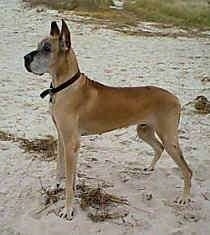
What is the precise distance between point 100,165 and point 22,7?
40.6 ft

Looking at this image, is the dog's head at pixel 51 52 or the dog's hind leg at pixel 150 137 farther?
the dog's hind leg at pixel 150 137

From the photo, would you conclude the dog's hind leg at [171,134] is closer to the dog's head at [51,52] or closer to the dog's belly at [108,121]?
the dog's belly at [108,121]

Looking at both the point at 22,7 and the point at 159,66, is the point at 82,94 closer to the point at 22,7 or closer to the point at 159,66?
the point at 159,66

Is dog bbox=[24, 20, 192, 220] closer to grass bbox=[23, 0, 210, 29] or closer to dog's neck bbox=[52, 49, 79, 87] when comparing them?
dog's neck bbox=[52, 49, 79, 87]

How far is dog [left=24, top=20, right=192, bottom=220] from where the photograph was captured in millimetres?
4441

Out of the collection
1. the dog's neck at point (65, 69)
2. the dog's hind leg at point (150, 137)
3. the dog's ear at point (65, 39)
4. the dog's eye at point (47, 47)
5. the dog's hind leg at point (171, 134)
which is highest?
the dog's ear at point (65, 39)

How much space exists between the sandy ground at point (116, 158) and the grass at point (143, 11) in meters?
5.18

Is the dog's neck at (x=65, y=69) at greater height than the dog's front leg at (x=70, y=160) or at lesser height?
greater

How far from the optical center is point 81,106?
181 inches

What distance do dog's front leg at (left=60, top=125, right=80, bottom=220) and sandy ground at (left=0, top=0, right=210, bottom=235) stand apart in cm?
11

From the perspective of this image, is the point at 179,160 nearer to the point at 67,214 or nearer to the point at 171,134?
the point at 171,134

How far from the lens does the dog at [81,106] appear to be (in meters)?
4.44

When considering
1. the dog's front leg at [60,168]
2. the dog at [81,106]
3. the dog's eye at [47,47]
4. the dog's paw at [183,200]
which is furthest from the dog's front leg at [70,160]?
the dog's paw at [183,200]

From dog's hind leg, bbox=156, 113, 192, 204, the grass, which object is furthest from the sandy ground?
the grass
